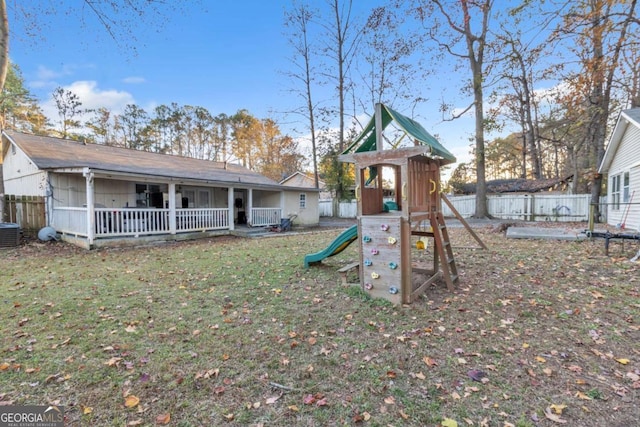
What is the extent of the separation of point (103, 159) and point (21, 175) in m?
3.45

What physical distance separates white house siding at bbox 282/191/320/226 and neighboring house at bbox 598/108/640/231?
1362 cm

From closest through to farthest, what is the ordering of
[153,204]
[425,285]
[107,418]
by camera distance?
[107,418] < [425,285] < [153,204]

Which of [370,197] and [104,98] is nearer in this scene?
[370,197]

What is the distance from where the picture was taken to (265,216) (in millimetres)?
15609

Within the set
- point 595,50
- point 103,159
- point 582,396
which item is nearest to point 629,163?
point 595,50

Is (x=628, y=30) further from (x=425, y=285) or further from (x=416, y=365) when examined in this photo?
(x=416, y=365)

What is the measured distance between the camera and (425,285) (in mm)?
4824

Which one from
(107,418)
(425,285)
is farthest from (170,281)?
(425,285)

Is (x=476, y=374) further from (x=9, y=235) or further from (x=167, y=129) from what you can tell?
(x=167, y=129)

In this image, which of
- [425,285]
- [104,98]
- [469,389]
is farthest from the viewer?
[104,98]

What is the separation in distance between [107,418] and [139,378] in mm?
479

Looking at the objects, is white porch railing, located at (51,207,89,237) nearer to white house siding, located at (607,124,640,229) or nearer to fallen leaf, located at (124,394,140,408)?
fallen leaf, located at (124,394,140,408)

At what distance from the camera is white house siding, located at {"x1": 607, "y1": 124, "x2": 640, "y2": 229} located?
35.1ft

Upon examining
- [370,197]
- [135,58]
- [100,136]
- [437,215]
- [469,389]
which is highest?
[100,136]
